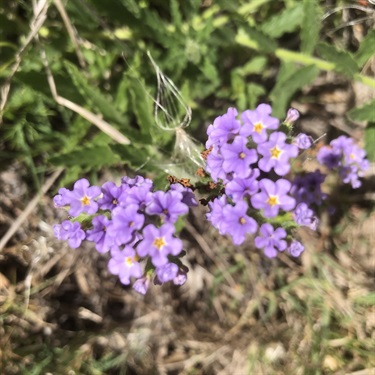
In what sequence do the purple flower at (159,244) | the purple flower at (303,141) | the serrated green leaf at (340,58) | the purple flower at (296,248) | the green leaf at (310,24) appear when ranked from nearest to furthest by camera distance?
1. the purple flower at (159,244)
2. the purple flower at (303,141)
3. the purple flower at (296,248)
4. the serrated green leaf at (340,58)
5. the green leaf at (310,24)

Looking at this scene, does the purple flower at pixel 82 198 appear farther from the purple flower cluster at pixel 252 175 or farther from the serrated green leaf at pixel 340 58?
the serrated green leaf at pixel 340 58

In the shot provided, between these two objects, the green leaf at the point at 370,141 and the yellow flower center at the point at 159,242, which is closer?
the yellow flower center at the point at 159,242

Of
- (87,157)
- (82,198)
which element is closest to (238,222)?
(82,198)

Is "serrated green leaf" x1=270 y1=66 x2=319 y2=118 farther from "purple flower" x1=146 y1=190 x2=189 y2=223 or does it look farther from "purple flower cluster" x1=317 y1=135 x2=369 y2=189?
"purple flower" x1=146 y1=190 x2=189 y2=223

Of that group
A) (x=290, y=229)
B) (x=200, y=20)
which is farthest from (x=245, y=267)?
(x=200, y=20)

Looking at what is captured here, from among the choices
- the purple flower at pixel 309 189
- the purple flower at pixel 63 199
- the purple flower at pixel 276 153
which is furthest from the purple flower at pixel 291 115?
the purple flower at pixel 63 199

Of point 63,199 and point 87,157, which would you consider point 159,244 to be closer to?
point 63,199

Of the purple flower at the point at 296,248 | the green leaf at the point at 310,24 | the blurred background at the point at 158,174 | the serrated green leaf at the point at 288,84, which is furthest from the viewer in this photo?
the blurred background at the point at 158,174
